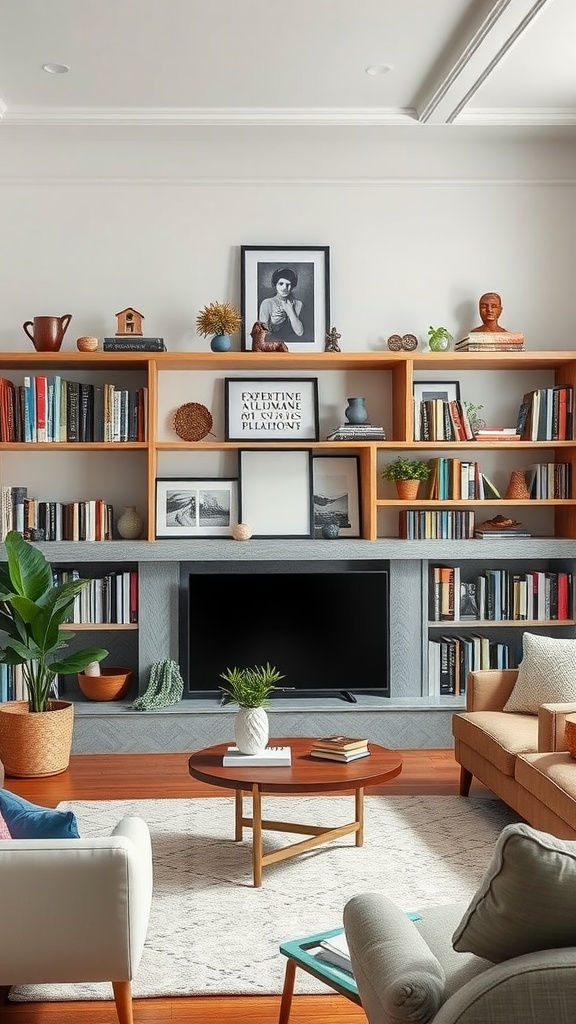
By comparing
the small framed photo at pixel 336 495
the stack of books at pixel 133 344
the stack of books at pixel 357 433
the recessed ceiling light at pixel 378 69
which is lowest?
the small framed photo at pixel 336 495

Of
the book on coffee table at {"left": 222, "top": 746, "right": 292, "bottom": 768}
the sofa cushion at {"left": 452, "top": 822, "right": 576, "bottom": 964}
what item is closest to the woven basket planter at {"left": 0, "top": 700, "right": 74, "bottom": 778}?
the book on coffee table at {"left": 222, "top": 746, "right": 292, "bottom": 768}

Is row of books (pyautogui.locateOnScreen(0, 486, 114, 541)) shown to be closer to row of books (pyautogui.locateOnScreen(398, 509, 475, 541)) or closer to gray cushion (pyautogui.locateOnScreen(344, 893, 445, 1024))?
row of books (pyautogui.locateOnScreen(398, 509, 475, 541))

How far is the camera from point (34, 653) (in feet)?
16.1

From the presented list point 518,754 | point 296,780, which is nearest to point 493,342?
point 518,754

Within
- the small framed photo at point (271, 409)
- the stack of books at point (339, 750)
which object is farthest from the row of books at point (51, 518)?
the stack of books at point (339, 750)

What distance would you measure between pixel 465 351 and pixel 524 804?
103 inches

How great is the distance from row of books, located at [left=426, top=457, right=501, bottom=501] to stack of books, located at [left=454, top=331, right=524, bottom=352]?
0.62m

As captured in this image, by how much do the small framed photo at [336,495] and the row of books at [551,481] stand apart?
Result: 98cm

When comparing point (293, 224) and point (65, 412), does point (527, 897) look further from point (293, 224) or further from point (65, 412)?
point (293, 224)

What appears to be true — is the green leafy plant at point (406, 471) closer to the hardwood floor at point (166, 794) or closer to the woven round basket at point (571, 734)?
the hardwood floor at point (166, 794)

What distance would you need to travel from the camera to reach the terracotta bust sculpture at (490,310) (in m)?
5.59

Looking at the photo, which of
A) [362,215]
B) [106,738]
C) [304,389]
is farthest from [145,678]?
[362,215]

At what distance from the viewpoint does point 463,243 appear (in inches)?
228

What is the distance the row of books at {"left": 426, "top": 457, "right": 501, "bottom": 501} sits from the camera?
18.4 feet
